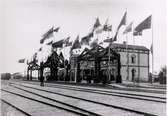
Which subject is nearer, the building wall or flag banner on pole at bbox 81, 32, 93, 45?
flag banner on pole at bbox 81, 32, 93, 45

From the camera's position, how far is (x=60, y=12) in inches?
307

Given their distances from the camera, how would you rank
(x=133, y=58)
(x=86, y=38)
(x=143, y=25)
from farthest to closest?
(x=133, y=58)
(x=86, y=38)
(x=143, y=25)

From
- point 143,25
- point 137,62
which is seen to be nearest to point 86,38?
point 143,25

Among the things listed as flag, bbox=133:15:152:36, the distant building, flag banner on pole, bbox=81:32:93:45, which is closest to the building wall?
the distant building

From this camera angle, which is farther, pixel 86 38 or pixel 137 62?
pixel 137 62

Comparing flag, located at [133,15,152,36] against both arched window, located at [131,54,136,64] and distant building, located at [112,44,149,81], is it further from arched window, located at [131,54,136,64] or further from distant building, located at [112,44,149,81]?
arched window, located at [131,54,136,64]

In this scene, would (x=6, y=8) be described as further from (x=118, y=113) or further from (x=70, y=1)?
(x=118, y=113)

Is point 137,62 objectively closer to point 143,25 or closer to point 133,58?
point 133,58

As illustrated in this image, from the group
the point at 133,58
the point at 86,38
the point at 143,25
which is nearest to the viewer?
the point at 143,25

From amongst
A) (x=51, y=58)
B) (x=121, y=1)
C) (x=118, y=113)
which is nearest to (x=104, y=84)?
(x=51, y=58)

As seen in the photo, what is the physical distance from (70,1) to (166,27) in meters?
2.76

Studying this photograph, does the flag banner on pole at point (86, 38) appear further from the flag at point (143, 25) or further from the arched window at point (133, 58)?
the arched window at point (133, 58)

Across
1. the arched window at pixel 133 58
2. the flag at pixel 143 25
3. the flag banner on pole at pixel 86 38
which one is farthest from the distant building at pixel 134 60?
the flag at pixel 143 25

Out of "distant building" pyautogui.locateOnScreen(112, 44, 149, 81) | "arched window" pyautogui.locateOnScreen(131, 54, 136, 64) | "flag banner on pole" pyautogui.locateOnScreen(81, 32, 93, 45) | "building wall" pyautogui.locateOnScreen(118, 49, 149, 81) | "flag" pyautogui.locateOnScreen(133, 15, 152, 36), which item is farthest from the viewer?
"arched window" pyautogui.locateOnScreen(131, 54, 136, 64)
